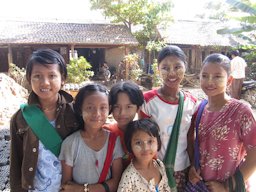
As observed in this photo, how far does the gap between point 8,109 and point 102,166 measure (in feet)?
22.5

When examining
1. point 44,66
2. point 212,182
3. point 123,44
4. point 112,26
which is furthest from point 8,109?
point 112,26

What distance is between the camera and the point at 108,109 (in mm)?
1714

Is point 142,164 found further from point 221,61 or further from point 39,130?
point 221,61

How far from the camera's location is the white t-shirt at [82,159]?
1608 mm

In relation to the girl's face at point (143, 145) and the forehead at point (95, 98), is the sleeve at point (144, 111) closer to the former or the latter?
the girl's face at point (143, 145)

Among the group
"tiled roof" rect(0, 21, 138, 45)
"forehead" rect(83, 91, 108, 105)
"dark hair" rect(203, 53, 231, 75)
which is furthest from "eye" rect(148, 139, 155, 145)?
"tiled roof" rect(0, 21, 138, 45)

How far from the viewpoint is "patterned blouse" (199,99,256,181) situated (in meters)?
1.52

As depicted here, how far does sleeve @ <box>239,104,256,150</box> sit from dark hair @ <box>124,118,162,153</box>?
19.9 inches

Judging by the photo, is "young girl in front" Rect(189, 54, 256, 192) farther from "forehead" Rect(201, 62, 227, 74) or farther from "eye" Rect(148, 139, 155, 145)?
"eye" Rect(148, 139, 155, 145)

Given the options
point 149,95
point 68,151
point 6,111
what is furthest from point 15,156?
point 6,111

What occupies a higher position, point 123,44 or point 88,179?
point 123,44

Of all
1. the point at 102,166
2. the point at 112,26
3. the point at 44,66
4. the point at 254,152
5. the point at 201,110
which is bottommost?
the point at 102,166

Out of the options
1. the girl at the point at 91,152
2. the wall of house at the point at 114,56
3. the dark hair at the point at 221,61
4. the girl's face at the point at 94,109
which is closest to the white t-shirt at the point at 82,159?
the girl at the point at 91,152

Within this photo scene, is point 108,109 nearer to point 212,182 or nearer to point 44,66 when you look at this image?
point 44,66
